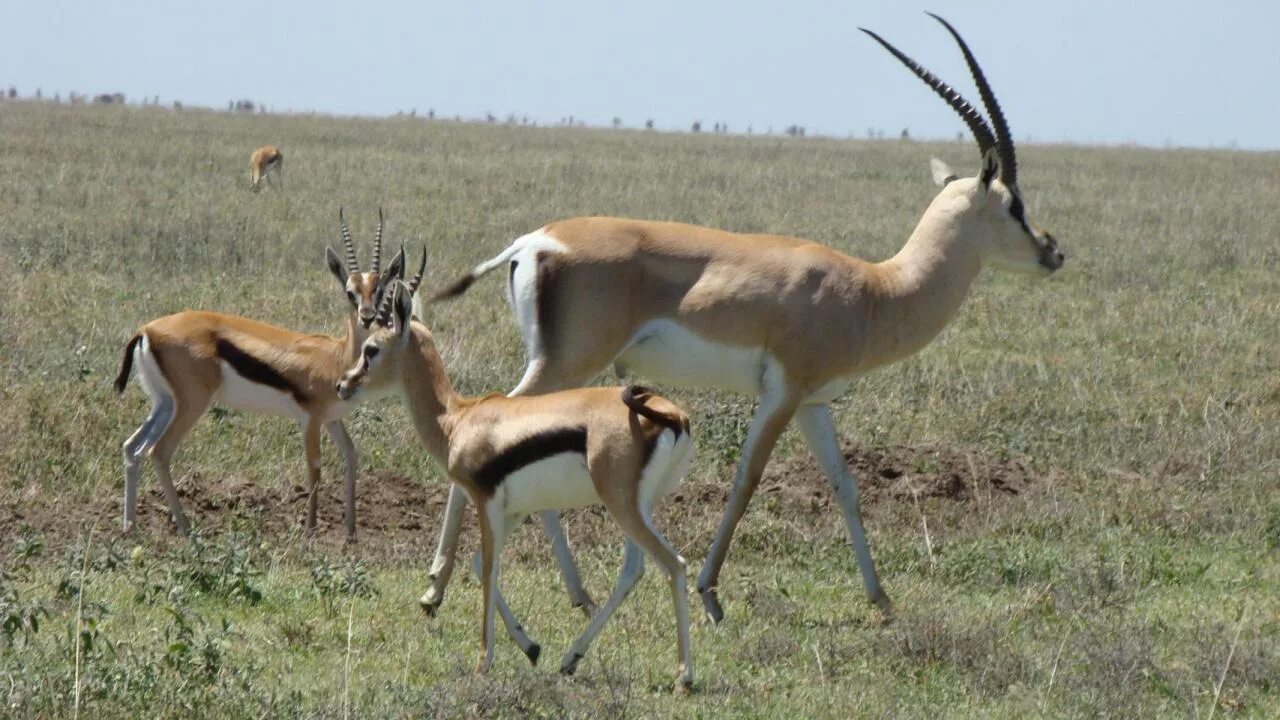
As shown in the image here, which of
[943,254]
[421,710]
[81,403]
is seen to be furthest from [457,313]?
[421,710]

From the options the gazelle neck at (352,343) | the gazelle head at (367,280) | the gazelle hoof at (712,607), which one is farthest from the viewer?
the gazelle neck at (352,343)

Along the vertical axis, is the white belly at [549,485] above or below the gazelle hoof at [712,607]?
above

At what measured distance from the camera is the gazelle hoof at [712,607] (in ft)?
21.6

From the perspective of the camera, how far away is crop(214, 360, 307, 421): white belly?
Result: 26.8 feet

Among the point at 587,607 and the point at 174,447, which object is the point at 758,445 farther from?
the point at 174,447

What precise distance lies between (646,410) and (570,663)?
0.97 metres

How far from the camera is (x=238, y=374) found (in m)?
8.20

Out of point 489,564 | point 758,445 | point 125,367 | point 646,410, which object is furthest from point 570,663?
point 125,367

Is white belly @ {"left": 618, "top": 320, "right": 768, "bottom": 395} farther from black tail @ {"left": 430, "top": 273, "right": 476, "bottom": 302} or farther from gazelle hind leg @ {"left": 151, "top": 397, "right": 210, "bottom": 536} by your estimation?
gazelle hind leg @ {"left": 151, "top": 397, "right": 210, "bottom": 536}

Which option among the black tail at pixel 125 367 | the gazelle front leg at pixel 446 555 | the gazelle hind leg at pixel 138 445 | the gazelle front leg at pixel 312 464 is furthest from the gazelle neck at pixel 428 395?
the black tail at pixel 125 367

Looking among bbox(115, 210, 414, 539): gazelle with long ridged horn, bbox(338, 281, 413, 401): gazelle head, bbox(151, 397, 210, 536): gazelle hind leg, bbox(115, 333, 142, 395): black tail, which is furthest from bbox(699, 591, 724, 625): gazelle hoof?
bbox(115, 333, 142, 395): black tail

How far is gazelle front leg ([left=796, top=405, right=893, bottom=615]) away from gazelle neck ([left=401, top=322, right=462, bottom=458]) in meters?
1.94

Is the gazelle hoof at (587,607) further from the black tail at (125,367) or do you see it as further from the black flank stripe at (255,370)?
the black tail at (125,367)

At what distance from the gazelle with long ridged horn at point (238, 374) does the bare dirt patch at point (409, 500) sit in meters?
0.19
